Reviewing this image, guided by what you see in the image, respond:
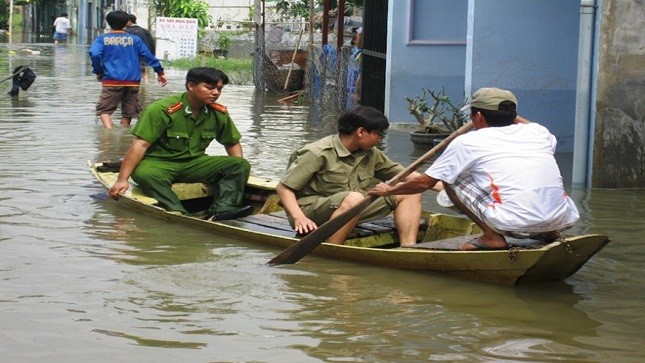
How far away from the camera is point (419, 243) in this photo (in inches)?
297

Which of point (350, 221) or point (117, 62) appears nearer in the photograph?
point (350, 221)

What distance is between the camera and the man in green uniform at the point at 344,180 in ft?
24.2

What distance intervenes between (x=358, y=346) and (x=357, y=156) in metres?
2.34

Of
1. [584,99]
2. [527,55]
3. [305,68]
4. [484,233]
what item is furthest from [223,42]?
[484,233]

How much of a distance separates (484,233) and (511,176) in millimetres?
432

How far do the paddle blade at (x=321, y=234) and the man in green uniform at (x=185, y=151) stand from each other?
1537 millimetres

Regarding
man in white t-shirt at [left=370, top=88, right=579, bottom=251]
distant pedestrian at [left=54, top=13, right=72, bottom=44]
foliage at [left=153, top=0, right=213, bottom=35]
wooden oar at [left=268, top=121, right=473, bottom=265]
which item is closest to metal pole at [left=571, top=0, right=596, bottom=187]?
wooden oar at [left=268, top=121, right=473, bottom=265]

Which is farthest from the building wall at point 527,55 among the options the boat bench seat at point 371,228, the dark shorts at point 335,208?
the dark shorts at point 335,208

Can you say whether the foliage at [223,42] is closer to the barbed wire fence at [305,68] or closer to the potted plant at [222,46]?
the potted plant at [222,46]

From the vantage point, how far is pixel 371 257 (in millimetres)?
7090

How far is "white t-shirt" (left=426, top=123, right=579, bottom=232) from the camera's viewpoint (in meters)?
6.39

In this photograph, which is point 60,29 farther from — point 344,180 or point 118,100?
point 344,180

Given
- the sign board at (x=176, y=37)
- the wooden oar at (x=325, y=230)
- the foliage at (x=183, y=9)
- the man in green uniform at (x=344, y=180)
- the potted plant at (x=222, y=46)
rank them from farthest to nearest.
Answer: the foliage at (x=183, y=9), the potted plant at (x=222, y=46), the sign board at (x=176, y=37), the man in green uniform at (x=344, y=180), the wooden oar at (x=325, y=230)

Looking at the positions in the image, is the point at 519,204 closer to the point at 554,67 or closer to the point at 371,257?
the point at 371,257
